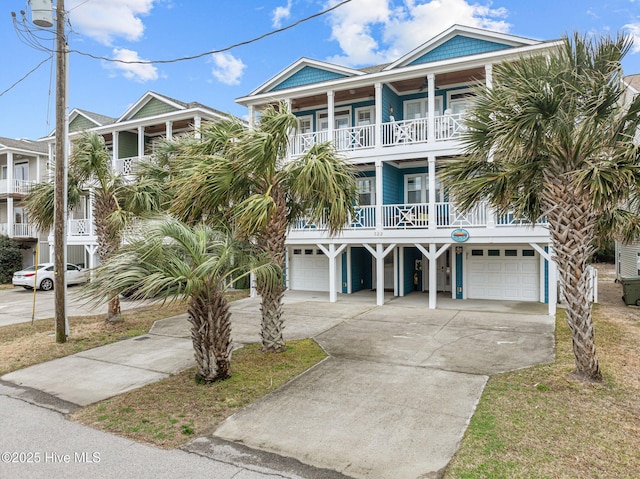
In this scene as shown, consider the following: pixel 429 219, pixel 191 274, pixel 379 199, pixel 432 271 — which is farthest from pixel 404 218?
pixel 191 274

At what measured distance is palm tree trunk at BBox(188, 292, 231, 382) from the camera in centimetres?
650

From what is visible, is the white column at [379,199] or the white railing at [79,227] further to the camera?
the white railing at [79,227]

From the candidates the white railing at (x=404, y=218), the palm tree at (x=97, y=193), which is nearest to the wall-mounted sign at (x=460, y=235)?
the white railing at (x=404, y=218)

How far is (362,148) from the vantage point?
585 inches

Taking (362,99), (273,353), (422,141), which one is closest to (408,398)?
(273,353)

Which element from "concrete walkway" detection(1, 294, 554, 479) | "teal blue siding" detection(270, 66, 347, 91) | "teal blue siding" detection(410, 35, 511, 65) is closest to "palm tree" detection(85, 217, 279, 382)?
"concrete walkway" detection(1, 294, 554, 479)

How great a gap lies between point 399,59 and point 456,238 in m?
6.65

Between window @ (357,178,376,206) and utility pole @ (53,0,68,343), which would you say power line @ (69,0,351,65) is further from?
window @ (357,178,376,206)

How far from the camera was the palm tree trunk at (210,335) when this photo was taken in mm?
6504

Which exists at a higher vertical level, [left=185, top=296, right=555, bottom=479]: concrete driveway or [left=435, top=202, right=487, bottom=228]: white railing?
[left=435, top=202, right=487, bottom=228]: white railing

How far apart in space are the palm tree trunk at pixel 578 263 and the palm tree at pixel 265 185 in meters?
3.59

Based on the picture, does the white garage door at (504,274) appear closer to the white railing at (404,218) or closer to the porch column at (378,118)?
the white railing at (404,218)

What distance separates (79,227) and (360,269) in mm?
14231

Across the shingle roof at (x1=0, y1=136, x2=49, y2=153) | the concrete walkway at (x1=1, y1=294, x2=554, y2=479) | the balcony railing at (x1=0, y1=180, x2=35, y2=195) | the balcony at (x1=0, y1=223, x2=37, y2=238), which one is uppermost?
the shingle roof at (x1=0, y1=136, x2=49, y2=153)
